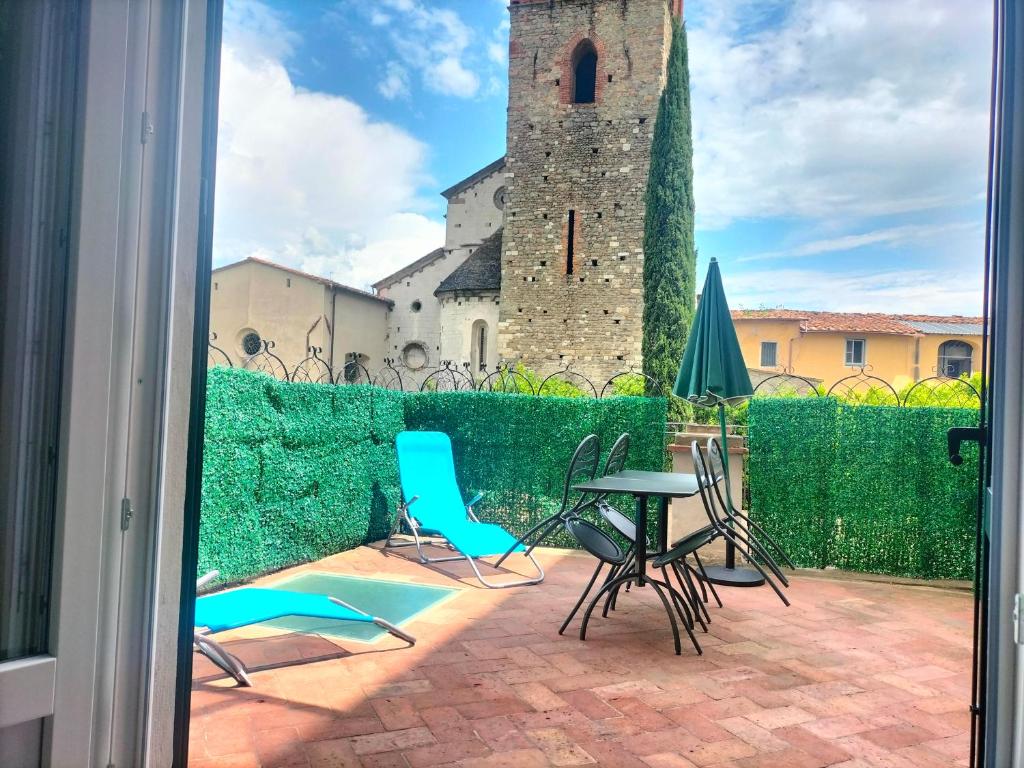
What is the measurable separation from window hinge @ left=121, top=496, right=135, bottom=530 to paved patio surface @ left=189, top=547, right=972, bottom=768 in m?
1.44

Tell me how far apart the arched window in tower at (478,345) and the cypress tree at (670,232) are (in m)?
5.06

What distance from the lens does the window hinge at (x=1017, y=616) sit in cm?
128

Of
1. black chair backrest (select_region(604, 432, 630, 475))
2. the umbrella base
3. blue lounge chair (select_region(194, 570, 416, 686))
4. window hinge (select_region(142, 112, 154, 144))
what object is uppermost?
window hinge (select_region(142, 112, 154, 144))

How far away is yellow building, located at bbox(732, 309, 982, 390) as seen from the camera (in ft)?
96.6

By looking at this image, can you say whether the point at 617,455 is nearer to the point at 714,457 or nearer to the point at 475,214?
the point at 714,457

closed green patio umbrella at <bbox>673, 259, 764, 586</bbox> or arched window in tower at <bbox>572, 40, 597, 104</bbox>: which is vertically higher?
Result: arched window in tower at <bbox>572, 40, 597, 104</bbox>

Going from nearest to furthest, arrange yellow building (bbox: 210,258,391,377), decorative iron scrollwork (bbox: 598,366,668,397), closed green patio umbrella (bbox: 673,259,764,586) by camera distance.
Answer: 1. closed green patio umbrella (bbox: 673,259,764,586)
2. decorative iron scrollwork (bbox: 598,366,668,397)
3. yellow building (bbox: 210,258,391,377)

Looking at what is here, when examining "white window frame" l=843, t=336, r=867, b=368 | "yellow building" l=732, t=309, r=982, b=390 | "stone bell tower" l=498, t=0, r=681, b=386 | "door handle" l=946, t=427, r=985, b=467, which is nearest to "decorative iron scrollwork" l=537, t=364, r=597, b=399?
"stone bell tower" l=498, t=0, r=681, b=386

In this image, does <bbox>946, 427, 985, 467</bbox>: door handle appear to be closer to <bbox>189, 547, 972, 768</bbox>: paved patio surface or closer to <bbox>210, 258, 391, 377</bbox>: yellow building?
<bbox>189, 547, 972, 768</bbox>: paved patio surface

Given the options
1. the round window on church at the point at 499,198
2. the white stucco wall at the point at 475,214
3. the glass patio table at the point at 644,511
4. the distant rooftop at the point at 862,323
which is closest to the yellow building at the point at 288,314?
the white stucco wall at the point at 475,214

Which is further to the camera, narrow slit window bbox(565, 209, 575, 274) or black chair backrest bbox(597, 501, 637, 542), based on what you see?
narrow slit window bbox(565, 209, 575, 274)

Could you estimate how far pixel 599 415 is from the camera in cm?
671

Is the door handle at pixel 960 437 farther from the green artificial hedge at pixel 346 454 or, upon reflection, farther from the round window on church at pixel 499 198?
the round window on church at pixel 499 198

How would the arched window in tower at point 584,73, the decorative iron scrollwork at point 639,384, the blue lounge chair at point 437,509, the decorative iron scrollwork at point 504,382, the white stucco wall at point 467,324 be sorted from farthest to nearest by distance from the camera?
the white stucco wall at point 467,324 < the arched window in tower at point 584,73 < the decorative iron scrollwork at point 504,382 < the decorative iron scrollwork at point 639,384 < the blue lounge chair at point 437,509
